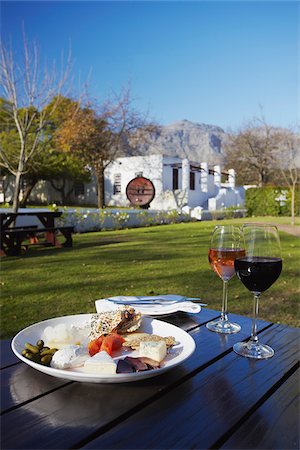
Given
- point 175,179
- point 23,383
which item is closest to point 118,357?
point 23,383

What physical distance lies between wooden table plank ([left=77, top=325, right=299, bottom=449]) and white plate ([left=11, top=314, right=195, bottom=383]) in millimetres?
57

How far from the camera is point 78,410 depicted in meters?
0.72

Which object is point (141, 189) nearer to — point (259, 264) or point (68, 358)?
point (259, 264)

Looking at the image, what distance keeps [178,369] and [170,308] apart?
0.44 metres

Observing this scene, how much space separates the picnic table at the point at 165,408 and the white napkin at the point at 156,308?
0.35 metres

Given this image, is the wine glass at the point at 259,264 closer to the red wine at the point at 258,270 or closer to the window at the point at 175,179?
the red wine at the point at 258,270

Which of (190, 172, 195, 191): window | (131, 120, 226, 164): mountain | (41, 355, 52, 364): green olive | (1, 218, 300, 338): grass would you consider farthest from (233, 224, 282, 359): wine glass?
(131, 120, 226, 164): mountain

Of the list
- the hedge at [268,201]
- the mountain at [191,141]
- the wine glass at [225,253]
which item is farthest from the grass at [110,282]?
the mountain at [191,141]

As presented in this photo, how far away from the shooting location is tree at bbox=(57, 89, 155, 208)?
17.7 m

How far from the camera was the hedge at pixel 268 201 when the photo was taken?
72.2ft

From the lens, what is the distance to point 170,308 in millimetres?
1350

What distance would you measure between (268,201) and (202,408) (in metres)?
22.6

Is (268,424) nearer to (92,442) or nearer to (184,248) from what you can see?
(92,442)

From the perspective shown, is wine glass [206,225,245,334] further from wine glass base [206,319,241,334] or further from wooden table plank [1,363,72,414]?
Answer: wooden table plank [1,363,72,414]
